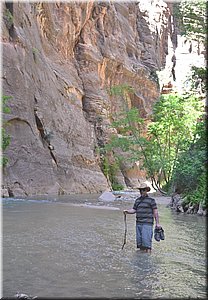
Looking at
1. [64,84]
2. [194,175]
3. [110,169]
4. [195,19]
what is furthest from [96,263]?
[110,169]

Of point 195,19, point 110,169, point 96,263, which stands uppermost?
point 195,19

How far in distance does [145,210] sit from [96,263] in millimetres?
1745

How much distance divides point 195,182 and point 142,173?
32.8 meters

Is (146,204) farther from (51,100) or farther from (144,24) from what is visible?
(144,24)

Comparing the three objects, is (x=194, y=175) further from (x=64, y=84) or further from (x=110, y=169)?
(x=110, y=169)

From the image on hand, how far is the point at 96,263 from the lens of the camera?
671 centimetres

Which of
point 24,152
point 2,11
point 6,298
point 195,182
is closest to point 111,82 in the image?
point 2,11

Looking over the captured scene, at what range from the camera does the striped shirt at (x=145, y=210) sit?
26.4ft

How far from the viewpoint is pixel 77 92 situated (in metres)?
41.3

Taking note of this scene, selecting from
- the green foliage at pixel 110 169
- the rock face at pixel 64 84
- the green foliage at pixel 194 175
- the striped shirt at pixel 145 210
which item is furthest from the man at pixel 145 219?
the green foliage at pixel 110 169

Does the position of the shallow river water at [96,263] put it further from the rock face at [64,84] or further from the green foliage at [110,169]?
the green foliage at [110,169]

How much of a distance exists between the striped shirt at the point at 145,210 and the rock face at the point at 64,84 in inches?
717

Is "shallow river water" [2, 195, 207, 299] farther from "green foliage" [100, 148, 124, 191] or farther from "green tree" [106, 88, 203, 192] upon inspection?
"green foliage" [100, 148, 124, 191]

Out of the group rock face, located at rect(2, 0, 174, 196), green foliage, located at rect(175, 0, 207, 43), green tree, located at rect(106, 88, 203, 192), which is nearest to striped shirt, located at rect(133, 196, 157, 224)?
green foliage, located at rect(175, 0, 207, 43)
